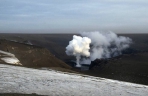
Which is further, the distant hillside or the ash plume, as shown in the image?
the ash plume

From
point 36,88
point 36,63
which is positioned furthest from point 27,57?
point 36,88

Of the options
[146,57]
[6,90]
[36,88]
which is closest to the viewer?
[6,90]

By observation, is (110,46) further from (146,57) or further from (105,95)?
(105,95)

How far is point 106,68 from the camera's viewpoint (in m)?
71.8

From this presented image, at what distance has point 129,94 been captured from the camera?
23188mm

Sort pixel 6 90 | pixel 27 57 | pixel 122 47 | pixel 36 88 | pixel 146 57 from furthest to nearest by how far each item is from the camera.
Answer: pixel 122 47
pixel 146 57
pixel 27 57
pixel 36 88
pixel 6 90

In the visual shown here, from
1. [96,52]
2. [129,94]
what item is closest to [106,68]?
[129,94]

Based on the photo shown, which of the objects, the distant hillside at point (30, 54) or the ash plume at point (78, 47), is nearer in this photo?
the distant hillside at point (30, 54)

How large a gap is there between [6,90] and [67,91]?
5262 millimetres

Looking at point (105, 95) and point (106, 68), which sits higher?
point (105, 95)

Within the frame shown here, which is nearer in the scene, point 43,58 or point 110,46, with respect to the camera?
point 43,58

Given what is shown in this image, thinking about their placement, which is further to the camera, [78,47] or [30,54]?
[78,47]

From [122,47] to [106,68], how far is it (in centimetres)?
8229

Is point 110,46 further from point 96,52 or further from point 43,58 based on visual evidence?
point 43,58
